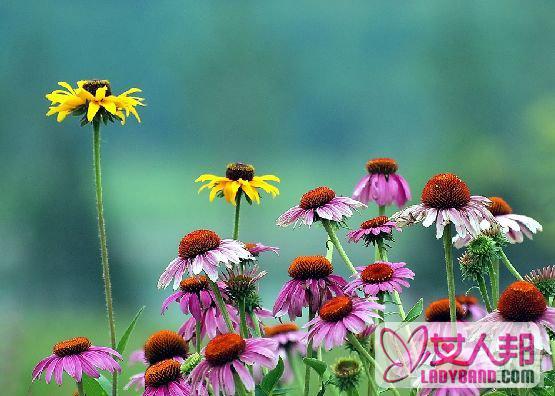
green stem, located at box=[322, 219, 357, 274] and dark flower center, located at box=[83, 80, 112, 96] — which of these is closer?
green stem, located at box=[322, 219, 357, 274]

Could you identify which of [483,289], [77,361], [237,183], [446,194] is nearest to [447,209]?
[446,194]

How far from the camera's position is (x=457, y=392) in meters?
0.87

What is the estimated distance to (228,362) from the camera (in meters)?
0.96

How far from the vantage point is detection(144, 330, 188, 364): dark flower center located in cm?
127

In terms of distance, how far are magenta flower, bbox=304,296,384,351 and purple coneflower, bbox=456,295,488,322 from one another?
0.52 metres

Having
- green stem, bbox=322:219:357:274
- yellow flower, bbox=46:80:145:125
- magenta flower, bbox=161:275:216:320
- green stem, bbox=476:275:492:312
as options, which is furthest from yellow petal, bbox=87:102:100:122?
green stem, bbox=476:275:492:312

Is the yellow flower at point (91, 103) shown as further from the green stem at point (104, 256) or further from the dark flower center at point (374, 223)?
the dark flower center at point (374, 223)

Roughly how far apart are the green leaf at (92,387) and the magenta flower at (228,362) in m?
0.29

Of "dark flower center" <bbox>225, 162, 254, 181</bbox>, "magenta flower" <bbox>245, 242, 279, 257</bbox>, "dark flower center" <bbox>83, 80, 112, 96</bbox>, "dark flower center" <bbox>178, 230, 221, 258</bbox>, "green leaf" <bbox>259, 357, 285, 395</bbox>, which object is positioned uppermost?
"dark flower center" <bbox>83, 80, 112, 96</bbox>

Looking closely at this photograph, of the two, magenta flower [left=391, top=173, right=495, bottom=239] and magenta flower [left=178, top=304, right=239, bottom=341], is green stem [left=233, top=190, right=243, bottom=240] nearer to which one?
magenta flower [left=178, top=304, right=239, bottom=341]

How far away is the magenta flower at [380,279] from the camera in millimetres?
1056

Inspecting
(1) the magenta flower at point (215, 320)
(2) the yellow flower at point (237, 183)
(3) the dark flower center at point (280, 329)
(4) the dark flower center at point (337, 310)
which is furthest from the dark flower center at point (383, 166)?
(4) the dark flower center at point (337, 310)

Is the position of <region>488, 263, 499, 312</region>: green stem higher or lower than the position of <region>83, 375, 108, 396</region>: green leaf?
higher

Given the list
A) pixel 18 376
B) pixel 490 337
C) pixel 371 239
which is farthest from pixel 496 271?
pixel 18 376
